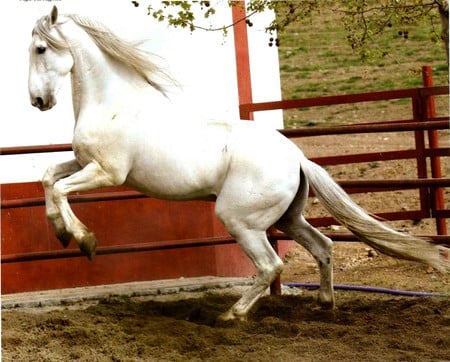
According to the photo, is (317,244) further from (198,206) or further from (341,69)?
(341,69)

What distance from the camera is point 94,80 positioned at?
20.4ft

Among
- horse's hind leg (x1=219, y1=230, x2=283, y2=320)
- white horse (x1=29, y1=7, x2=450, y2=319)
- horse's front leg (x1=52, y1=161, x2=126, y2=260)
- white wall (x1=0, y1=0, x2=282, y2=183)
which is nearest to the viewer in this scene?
horse's front leg (x1=52, y1=161, x2=126, y2=260)

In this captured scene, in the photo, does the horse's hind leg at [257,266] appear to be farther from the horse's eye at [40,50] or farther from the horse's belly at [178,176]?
the horse's eye at [40,50]

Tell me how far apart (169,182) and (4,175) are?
1.81m

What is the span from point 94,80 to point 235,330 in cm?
169

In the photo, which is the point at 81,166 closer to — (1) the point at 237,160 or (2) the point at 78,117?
(2) the point at 78,117

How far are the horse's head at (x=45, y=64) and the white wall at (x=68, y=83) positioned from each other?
103cm

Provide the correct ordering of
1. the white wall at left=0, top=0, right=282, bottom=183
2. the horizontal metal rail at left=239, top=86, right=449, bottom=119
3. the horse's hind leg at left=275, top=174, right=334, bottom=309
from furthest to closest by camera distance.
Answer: the horizontal metal rail at left=239, top=86, right=449, bottom=119, the white wall at left=0, top=0, right=282, bottom=183, the horse's hind leg at left=275, top=174, right=334, bottom=309

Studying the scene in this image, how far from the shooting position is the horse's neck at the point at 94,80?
6172 millimetres

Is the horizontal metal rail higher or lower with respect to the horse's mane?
lower

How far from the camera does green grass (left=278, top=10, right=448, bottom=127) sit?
16203 mm

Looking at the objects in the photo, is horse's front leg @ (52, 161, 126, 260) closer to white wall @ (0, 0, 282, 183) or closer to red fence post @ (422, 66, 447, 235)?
white wall @ (0, 0, 282, 183)

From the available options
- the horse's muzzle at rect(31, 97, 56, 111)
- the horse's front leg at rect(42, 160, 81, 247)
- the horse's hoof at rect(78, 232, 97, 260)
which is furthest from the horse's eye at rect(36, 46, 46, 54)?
the horse's hoof at rect(78, 232, 97, 260)

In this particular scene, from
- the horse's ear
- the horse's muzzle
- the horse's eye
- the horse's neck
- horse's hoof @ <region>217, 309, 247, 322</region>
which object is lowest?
horse's hoof @ <region>217, 309, 247, 322</region>
